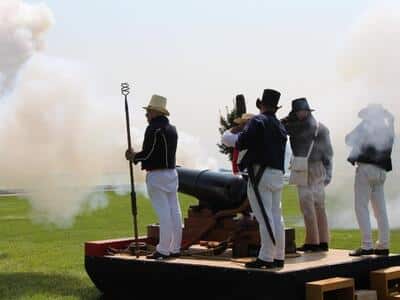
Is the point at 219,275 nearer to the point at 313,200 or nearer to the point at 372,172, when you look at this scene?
the point at 313,200

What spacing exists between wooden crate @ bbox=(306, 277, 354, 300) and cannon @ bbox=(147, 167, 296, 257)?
1.17 meters

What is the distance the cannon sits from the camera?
9.37 meters

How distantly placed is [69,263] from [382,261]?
522 cm

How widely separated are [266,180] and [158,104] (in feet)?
5.96

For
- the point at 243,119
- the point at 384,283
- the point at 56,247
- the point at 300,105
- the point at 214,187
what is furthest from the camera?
the point at 56,247

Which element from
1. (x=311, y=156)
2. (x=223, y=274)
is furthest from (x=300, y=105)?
(x=223, y=274)

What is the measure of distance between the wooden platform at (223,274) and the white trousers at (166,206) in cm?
32

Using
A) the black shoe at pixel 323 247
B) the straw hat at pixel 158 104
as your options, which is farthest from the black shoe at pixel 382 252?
the straw hat at pixel 158 104

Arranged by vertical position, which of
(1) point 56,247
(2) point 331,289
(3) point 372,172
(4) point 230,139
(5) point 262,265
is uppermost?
(4) point 230,139

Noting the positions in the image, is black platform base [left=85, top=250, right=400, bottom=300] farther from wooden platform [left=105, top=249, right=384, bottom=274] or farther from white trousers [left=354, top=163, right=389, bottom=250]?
white trousers [left=354, top=163, right=389, bottom=250]

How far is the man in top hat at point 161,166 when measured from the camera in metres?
Answer: 9.12

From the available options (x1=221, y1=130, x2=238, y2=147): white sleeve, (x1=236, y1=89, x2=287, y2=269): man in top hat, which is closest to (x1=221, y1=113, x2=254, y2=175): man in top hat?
(x1=221, y1=130, x2=238, y2=147): white sleeve

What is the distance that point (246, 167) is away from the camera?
8203 mm

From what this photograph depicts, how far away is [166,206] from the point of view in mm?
9266
